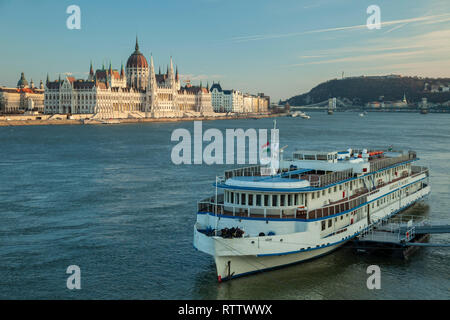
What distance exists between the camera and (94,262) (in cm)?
1891

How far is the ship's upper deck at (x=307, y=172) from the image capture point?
17716 mm

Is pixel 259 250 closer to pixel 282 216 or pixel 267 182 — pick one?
pixel 282 216

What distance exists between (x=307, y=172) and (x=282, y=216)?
482cm

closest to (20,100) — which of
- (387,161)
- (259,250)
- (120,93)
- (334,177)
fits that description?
(120,93)

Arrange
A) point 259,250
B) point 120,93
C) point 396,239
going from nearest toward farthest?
1. point 259,250
2. point 396,239
3. point 120,93

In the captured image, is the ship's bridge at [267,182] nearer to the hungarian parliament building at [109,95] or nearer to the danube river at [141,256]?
the danube river at [141,256]

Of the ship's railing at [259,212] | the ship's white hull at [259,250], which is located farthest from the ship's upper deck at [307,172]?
the ship's white hull at [259,250]

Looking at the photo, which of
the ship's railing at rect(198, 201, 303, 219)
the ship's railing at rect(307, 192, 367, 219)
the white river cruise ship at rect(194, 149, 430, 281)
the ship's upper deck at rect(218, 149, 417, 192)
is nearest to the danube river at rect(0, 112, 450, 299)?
the white river cruise ship at rect(194, 149, 430, 281)

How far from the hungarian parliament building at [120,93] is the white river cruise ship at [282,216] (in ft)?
441

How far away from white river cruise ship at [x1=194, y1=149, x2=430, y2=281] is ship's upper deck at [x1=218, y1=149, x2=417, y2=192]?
3 cm

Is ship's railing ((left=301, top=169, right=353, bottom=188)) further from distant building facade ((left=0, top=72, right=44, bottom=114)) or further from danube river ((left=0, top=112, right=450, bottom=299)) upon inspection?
distant building facade ((left=0, top=72, right=44, bottom=114))

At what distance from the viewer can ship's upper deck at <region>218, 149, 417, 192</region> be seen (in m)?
17.7

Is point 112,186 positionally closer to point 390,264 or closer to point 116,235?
point 116,235

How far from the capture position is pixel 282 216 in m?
17.6
